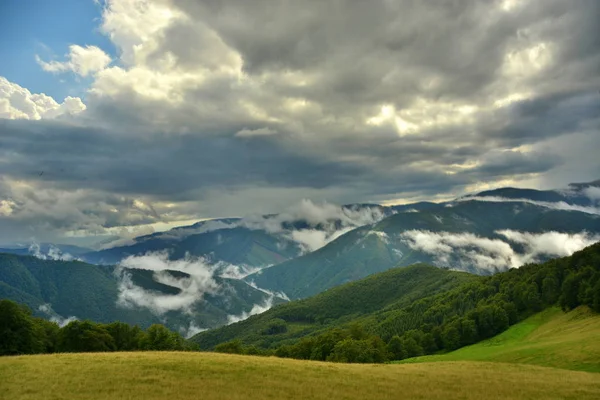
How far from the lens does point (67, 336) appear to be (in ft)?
295

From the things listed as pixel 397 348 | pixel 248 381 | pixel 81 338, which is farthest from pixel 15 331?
pixel 397 348

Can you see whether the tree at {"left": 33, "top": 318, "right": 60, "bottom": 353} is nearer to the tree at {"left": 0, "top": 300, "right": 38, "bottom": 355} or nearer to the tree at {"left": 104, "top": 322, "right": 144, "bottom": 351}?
the tree at {"left": 0, "top": 300, "right": 38, "bottom": 355}

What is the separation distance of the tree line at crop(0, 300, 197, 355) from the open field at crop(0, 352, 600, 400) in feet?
133

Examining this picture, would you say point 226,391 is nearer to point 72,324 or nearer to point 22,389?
point 22,389

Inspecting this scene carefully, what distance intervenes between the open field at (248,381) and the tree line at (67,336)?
133 feet

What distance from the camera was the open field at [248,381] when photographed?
107 ft

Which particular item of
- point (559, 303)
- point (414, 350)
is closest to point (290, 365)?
point (414, 350)

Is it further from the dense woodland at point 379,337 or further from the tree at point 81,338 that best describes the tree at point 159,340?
the tree at point 81,338

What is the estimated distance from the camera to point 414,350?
5689 inches

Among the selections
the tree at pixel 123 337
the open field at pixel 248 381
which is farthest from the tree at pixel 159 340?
the open field at pixel 248 381

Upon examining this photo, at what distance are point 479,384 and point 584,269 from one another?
122 metres

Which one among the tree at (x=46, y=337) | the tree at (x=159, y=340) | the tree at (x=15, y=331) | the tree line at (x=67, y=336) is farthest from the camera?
the tree at (x=159, y=340)

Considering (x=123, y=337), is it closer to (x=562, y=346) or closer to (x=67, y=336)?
(x=67, y=336)

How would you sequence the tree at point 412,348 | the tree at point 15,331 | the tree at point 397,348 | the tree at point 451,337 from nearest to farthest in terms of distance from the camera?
1. the tree at point 15,331
2. the tree at point 397,348
3. the tree at point 451,337
4. the tree at point 412,348
